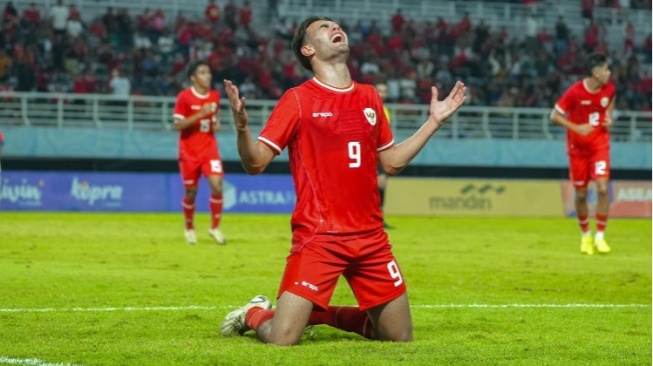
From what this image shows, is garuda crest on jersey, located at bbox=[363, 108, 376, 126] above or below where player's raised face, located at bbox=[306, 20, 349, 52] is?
below

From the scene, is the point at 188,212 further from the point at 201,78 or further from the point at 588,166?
the point at 588,166

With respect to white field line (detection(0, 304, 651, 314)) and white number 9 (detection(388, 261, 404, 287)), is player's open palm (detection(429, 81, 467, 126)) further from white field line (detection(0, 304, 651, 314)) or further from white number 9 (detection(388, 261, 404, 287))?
white field line (detection(0, 304, 651, 314))

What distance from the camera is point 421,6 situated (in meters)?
38.8

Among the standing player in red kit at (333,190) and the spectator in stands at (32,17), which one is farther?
the spectator in stands at (32,17)

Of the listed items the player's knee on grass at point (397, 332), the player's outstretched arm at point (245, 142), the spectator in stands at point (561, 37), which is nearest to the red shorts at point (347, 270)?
the player's knee on grass at point (397, 332)

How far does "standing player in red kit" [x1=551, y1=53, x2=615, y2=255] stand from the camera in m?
15.5

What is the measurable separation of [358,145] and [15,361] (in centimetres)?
242

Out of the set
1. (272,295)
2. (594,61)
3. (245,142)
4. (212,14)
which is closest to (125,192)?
(212,14)

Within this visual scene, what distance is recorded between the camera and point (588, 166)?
15.9 metres

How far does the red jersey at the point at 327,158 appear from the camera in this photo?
23.1ft

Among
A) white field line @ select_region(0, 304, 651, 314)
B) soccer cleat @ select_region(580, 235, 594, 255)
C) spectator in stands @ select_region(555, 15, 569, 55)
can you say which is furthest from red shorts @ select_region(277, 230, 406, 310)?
spectator in stands @ select_region(555, 15, 569, 55)

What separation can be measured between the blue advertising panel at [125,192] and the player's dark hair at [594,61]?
14234mm

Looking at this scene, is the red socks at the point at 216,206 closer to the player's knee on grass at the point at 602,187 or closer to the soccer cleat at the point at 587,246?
the soccer cleat at the point at 587,246

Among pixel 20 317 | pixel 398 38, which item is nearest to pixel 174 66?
pixel 398 38
